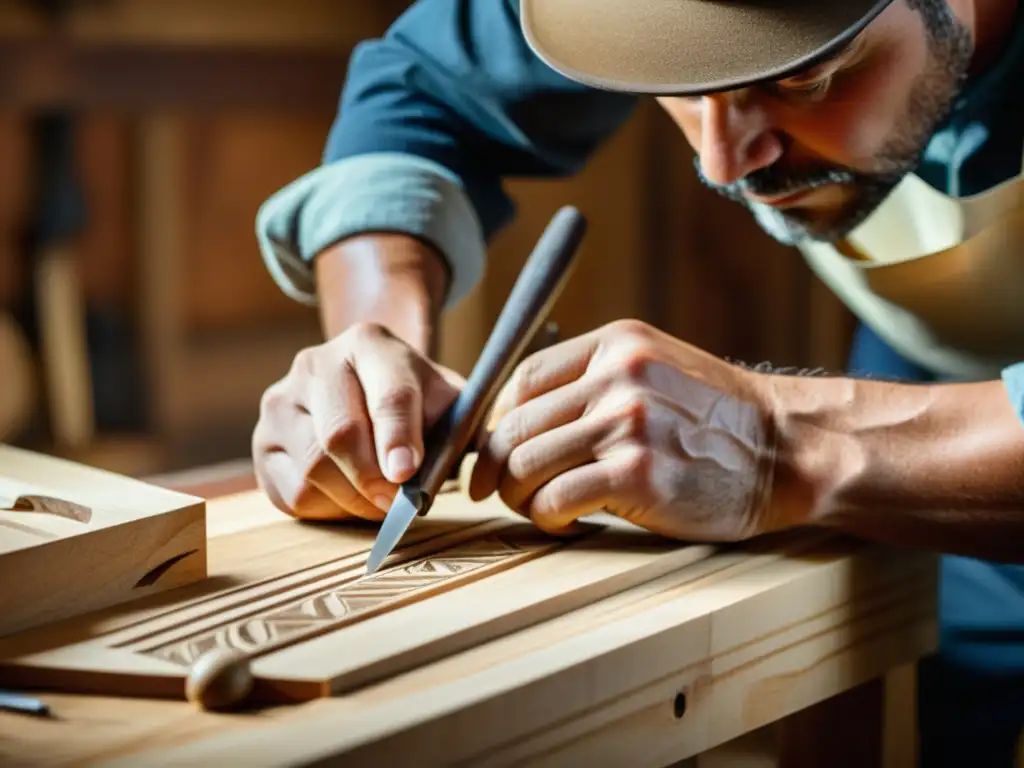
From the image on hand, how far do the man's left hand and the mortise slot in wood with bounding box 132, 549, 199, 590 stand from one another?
0.23 metres

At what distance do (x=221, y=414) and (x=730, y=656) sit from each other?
2.49 meters

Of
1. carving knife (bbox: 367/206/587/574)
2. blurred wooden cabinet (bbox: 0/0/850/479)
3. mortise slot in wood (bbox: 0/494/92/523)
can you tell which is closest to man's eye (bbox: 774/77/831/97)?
carving knife (bbox: 367/206/587/574)

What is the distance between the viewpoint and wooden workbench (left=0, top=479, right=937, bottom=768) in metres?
0.72

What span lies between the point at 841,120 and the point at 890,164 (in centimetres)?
11

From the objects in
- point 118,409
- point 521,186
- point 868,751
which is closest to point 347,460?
point 868,751

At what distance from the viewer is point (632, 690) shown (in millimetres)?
843

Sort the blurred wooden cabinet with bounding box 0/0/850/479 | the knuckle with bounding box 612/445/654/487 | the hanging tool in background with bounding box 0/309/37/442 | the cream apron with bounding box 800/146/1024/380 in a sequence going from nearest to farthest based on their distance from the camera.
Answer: the knuckle with bounding box 612/445/654/487 → the cream apron with bounding box 800/146/1024/380 → the blurred wooden cabinet with bounding box 0/0/850/479 → the hanging tool in background with bounding box 0/309/37/442

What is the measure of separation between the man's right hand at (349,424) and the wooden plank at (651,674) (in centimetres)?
20

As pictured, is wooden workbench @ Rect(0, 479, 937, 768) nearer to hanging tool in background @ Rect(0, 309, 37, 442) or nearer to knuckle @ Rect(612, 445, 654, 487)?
knuckle @ Rect(612, 445, 654, 487)

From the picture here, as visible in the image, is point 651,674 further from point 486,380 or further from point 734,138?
point 734,138

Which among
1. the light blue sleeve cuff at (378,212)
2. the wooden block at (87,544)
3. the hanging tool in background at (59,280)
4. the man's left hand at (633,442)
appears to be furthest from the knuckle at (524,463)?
the hanging tool in background at (59,280)

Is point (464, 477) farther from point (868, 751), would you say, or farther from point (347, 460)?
point (868, 751)

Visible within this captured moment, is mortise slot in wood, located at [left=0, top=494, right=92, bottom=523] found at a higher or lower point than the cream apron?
lower

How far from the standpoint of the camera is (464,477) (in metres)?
1.21
